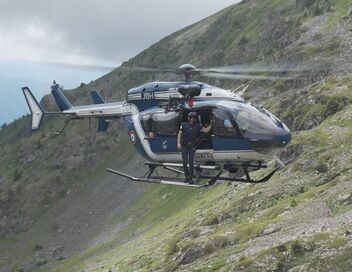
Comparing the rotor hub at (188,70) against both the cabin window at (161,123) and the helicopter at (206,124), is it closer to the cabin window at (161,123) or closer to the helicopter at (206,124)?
the helicopter at (206,124)

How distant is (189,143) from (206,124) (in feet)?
4.16

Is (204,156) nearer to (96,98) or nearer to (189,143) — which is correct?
(189,143)

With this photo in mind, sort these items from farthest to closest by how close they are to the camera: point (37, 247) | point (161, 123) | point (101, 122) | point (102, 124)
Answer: point (37, 247) < point (102, 124) < point (101, 122) < point (161, 123)

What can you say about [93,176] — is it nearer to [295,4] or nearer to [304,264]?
[295,4]

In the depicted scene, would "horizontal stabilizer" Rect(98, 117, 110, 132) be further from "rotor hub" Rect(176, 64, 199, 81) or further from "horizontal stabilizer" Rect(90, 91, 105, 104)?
"rotor hub" Rect(176, 64, 199, 81)

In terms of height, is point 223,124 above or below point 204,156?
above

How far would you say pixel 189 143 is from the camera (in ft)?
94.4

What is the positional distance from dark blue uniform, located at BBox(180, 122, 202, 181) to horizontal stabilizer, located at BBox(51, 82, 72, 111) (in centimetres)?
1565

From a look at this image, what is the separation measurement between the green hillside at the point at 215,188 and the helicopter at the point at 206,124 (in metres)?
2.99

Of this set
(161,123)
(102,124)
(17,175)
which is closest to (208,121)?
(161,123)

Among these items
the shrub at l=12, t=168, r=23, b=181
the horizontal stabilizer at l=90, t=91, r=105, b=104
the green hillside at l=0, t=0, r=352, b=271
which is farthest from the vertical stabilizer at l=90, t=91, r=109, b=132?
the shrub at l=12, t=168, r=23, b=181

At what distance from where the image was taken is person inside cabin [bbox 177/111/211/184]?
2848 centimetres

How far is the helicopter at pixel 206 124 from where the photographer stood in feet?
90.5

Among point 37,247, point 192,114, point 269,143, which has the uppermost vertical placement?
point 192,114
